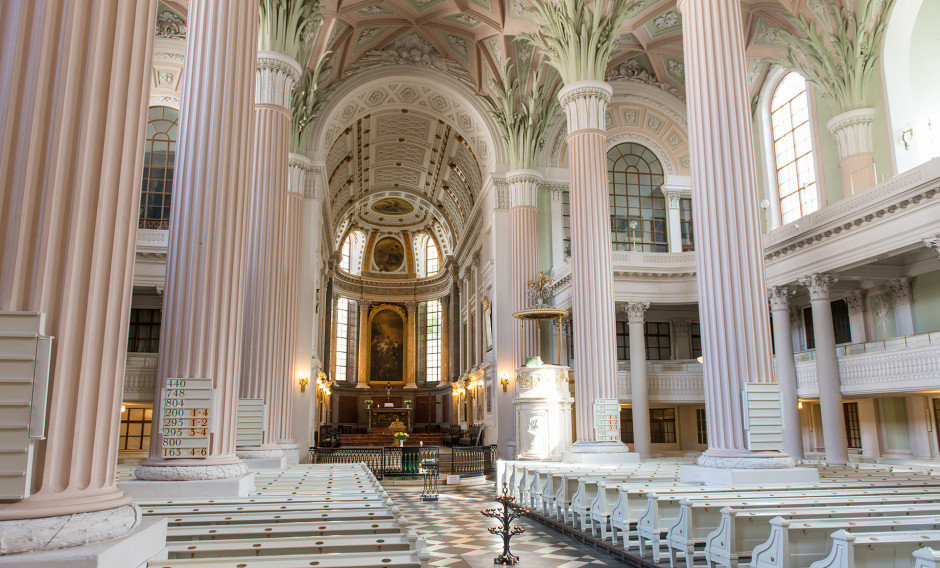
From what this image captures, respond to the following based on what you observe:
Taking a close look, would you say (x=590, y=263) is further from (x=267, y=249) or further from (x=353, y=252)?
(x=353, y=252)

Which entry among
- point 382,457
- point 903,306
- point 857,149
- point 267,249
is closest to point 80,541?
point 267,249

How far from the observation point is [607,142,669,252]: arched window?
84.6 feet

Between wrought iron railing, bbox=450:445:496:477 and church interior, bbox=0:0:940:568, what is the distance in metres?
0.17

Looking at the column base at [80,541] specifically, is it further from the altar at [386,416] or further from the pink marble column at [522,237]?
the altar at [386,416]

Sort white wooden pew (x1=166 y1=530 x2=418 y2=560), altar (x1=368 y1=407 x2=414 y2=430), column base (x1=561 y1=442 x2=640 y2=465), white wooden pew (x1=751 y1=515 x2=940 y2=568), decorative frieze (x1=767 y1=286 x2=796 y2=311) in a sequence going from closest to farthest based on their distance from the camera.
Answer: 1. white wooden pew (x1=166 y1=530 x2=418 y2=560)
2. white wooden pew (x1=751 y1=515 x2=940 y2=568)
3. column base (x1=561 y1=442 x2=640 y2=465)
4. decorative frieze (x1=767 y1=286 x2=796 y2=311)
5. altar (x1=368 y1=407 x2=414 y2=430)

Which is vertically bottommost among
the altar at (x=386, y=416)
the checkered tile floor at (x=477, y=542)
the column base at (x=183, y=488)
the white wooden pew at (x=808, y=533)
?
the checkered tile floor at (x=477, y=542)

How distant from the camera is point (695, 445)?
2520 cm

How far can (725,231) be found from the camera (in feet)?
33.4

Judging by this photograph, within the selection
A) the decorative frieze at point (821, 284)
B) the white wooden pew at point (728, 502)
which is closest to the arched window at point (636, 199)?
the decorative frieze at point (821, 284)

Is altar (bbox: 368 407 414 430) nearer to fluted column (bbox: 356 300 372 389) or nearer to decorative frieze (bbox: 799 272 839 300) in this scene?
fluted column (bbox: 356 300 372 389)

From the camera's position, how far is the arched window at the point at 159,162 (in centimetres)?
2242

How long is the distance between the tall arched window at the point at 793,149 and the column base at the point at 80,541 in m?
21.2

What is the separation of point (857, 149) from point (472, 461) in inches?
567

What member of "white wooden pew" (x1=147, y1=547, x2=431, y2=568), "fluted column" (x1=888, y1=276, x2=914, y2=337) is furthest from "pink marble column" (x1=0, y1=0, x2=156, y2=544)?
"fluted column" (x1=888, y1=276, x2=914, y2=337)
